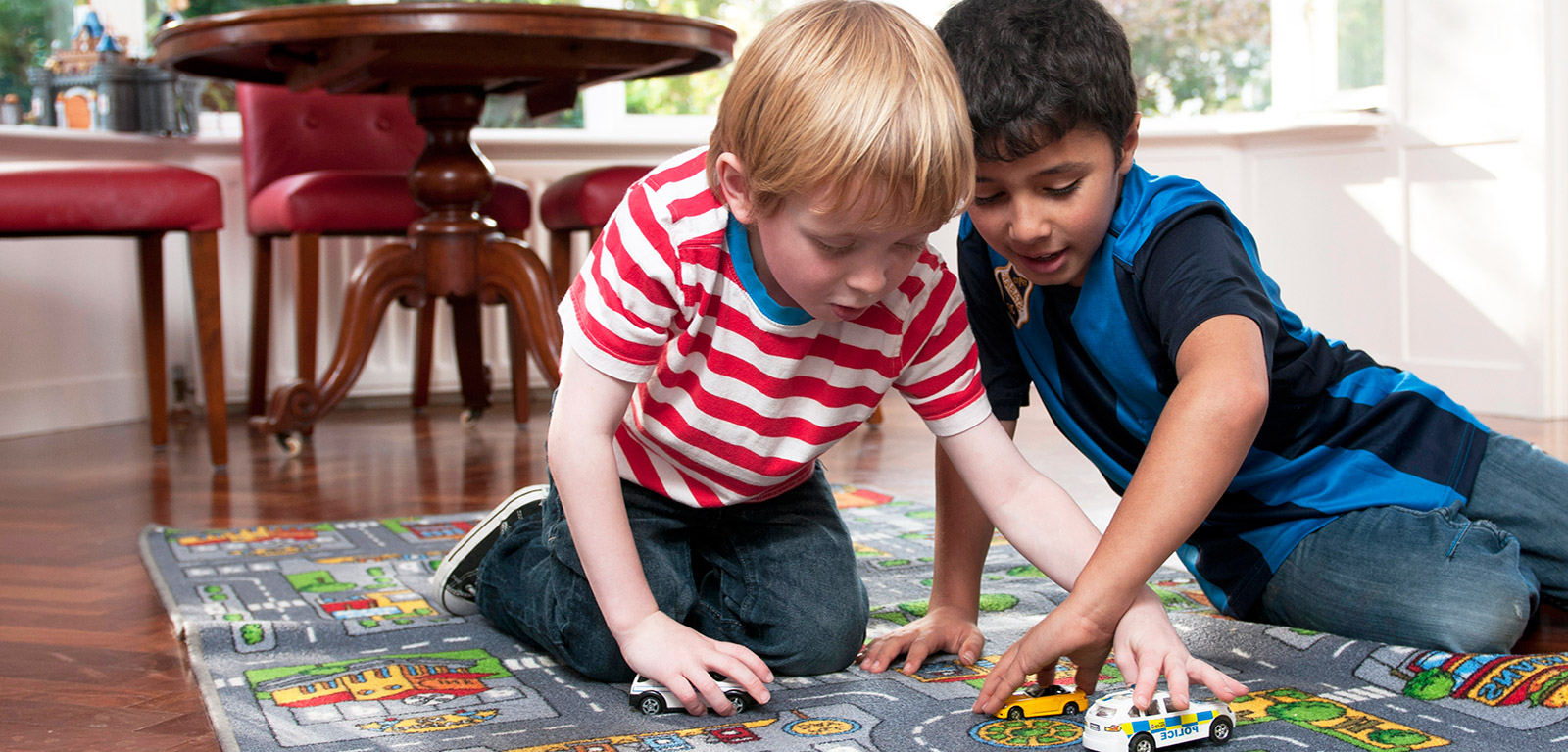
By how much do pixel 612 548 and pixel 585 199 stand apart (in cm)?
160

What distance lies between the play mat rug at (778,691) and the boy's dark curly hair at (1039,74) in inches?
14.3

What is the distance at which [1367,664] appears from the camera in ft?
2.93

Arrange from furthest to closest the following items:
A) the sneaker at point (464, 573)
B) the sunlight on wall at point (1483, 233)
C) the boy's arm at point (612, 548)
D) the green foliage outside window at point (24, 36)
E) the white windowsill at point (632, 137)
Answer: the green foliage outside window at point (24, 36) < the white windowsill at point (632, 137) < the sunlight on wall at point (1483, 233) < the sneaker at point (464, 573) < the boy's arm at point (612, 548)

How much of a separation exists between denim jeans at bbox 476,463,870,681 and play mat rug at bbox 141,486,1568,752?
0.09 feet

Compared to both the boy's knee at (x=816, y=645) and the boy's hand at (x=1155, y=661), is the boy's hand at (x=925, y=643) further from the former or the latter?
the boy's hand at (x=1155, y=661)

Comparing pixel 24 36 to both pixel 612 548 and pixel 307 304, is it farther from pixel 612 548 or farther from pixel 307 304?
pixel 612 548

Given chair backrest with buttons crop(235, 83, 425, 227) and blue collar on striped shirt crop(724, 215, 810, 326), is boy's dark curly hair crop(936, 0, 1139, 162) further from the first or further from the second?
chair backrest with buttons crop(235, 83, 425, 227)

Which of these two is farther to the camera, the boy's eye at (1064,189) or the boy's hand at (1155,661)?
the boy's eye at (1064,189)

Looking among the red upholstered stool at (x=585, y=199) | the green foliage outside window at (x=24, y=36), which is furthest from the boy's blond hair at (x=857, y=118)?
the green foliage outside window at (x=24, y=36)

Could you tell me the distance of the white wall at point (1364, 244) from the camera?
251 centimetres

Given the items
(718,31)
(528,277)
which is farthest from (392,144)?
(718,31)

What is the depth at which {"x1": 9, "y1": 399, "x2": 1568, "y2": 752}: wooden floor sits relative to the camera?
910 mm

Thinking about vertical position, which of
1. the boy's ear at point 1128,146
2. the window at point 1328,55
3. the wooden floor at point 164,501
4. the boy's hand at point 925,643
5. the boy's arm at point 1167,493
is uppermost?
the window at point 1328,55

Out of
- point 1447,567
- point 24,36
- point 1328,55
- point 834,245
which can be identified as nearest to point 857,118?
point 834,245
